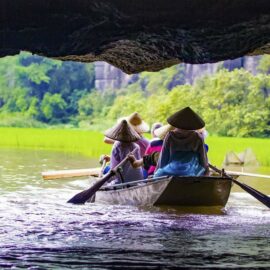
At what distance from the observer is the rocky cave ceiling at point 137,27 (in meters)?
5.12

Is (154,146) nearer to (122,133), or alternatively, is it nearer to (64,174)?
(122,133)

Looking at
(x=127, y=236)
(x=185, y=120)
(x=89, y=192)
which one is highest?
(x=185, y=120)

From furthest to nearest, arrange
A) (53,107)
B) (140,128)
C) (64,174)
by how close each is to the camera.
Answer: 1. (53,107)
2. (64,174)
3. (140,128)

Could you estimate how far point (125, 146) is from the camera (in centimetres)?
894

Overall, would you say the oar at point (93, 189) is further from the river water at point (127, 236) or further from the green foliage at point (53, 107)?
the green foliage at point (53, 107)

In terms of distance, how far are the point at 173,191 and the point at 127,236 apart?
5.08 ft

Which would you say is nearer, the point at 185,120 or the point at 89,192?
the point at 185,120

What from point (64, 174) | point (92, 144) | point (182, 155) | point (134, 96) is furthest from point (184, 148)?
point (134, 96)

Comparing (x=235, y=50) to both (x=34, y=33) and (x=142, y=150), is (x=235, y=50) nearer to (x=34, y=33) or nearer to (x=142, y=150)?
(x=34, y=33)

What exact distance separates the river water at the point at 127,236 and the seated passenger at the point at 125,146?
18.8 inches

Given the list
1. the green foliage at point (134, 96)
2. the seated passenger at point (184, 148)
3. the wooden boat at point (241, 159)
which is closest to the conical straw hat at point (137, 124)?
the seated passenger at point (184, 148)

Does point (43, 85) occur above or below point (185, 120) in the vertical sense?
above

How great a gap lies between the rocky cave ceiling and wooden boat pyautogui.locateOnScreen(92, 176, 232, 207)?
2.35 m

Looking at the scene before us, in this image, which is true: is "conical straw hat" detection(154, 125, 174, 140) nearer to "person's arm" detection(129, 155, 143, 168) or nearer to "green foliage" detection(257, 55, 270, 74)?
"person's arm" detection(129, 155, 143, 168)
